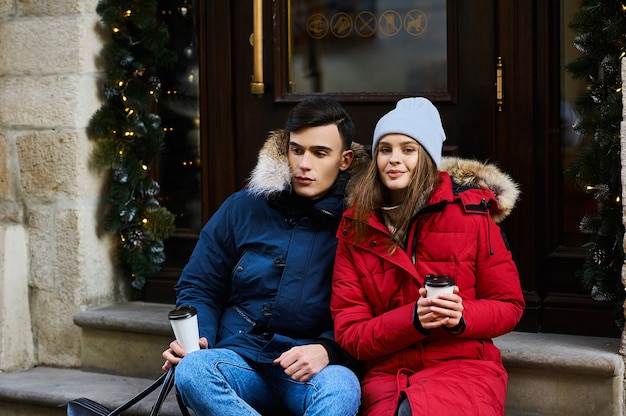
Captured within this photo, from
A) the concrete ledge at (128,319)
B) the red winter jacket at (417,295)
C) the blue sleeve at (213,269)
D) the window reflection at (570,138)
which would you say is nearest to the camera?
the red winter jacket at (417,295)

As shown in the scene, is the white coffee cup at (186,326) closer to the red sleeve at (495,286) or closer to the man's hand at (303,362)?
the man's hand at (303,362)

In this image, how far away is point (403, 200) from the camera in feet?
10.0

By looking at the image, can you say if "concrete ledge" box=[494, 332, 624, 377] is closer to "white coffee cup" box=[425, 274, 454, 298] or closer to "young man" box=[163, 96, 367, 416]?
"young man" box=[163, 96, 367, 416]

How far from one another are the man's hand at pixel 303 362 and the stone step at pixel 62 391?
2.93 feet

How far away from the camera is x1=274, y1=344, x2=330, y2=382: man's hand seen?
306cm

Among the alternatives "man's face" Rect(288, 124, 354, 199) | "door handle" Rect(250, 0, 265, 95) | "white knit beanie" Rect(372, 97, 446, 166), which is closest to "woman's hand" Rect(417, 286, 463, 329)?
"white knit beanie" Rect(372, 97, 446, 166)

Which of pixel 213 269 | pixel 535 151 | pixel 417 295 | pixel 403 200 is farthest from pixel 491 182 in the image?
pixel 213 269

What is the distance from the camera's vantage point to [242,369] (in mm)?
3203

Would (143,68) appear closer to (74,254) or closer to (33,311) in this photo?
(74,254)

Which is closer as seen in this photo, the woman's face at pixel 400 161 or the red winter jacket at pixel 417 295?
the red winter jacket at pixel 417 295

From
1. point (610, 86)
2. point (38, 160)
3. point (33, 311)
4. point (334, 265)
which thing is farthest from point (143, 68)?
point (610, 86)

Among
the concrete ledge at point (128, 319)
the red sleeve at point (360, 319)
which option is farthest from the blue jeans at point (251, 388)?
the concrete ledge at point (128, 319)

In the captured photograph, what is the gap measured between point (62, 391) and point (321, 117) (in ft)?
5.41

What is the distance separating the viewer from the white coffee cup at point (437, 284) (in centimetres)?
276
